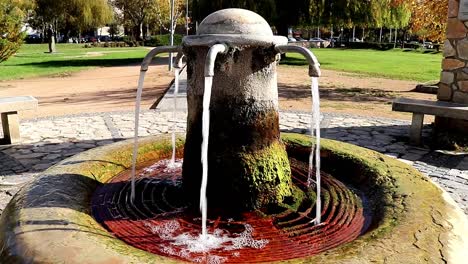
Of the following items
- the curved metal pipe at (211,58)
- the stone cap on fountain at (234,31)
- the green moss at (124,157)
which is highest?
the stone cap on fountain at (234,31)

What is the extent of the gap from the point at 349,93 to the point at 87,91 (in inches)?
323

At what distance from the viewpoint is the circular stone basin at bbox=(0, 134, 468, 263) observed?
1.93 metres

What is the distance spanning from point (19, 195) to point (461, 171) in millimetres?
5142

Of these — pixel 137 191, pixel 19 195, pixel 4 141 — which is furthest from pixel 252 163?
pixel 4 141

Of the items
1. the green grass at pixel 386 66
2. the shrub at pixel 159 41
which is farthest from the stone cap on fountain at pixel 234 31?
the shrub at pixel 159 41

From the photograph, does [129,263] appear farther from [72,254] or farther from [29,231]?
[29,231]

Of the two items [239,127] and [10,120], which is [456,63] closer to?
[239,127]

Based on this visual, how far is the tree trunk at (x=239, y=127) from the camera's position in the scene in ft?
8.29

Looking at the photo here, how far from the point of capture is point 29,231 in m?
2.05

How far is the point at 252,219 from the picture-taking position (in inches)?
101

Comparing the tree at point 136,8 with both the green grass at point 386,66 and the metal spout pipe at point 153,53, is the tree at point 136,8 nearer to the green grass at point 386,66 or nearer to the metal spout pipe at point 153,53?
the green grass at point 386,66

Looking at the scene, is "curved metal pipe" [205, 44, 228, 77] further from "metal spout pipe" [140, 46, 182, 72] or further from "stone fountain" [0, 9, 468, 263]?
"metal spout pipe" [140, 46, 182, 72]

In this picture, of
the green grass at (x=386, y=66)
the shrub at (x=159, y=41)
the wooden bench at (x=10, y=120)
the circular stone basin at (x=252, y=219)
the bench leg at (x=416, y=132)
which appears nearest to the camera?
the circular stone basin at (x=252, y=219)

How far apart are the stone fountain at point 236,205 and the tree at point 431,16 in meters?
9.73
